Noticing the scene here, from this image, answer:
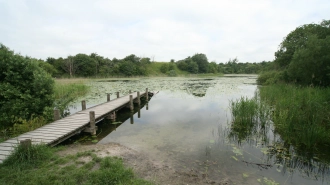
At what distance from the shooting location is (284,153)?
5195 mm

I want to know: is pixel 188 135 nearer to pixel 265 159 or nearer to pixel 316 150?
pixel 265 159

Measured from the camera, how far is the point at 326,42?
1049 cm

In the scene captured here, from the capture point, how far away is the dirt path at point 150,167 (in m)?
3.83

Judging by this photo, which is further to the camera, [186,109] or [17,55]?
[186,109]

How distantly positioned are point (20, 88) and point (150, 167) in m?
6.09

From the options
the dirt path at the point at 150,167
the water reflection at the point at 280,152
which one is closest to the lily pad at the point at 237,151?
the water reflection at the point at 280,152

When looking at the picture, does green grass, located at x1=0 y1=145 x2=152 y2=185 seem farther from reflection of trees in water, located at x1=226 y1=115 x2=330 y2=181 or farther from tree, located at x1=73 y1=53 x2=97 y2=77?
tree, located at x1=73 y1=53 x2=97 y2=77

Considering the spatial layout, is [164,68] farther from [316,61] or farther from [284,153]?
[284,153]

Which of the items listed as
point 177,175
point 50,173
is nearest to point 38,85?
point 50,173

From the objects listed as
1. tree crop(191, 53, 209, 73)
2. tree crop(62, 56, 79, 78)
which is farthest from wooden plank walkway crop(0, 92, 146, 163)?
tree crop(191, 53, 209, 73)

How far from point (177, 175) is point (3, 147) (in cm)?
469

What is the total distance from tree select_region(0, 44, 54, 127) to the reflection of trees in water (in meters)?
7.60

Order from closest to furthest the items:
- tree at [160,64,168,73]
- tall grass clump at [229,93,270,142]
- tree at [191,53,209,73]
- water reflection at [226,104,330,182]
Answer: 1. water reflection at [226,104,330,182]
2. tall grass clump at [229,93,270,142]
3. tree at [160,64,168,73]
4. tree at [191,53,209,73]

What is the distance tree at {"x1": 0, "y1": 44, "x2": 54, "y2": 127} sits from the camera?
6.41m
